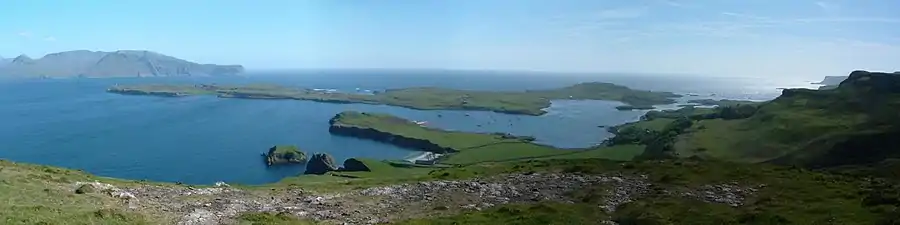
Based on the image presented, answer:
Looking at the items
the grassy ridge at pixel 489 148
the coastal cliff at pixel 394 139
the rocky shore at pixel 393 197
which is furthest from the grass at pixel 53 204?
the coastal cliff at pixel 394 139

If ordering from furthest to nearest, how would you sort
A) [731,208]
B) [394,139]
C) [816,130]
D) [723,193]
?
[394,139] < [816,130] < [723,193] < [731,208]

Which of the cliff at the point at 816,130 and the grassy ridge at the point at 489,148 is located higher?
the cliff at the point at 816,130

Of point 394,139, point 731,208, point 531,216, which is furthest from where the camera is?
point 394,139

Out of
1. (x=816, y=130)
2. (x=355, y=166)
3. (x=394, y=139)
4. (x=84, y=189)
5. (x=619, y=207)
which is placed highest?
(x=84, y=189)

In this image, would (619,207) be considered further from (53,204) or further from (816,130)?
(816,130)

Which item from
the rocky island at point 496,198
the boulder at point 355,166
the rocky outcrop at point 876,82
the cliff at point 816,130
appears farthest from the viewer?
the rocky outcrop at point 876,82

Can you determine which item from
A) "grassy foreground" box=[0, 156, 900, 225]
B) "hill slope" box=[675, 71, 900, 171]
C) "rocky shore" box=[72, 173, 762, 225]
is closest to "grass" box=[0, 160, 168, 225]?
"grassy foreground" box=[0, 156, 900, 225]

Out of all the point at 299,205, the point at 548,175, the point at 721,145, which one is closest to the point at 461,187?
the point at 548,175

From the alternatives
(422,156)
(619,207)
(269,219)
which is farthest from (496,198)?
(422,156)

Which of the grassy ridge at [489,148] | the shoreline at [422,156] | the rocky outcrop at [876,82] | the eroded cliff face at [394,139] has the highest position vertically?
the rocky outcrop at [876,82]

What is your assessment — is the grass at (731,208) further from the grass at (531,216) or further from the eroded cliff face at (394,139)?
the eroded cliff face at (394,139)

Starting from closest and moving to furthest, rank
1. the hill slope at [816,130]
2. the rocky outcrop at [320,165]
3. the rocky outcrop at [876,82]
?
the hill slope at [816,130]
the rocky outcrop at [320,165]
the rocky outcrop at [876,82]
